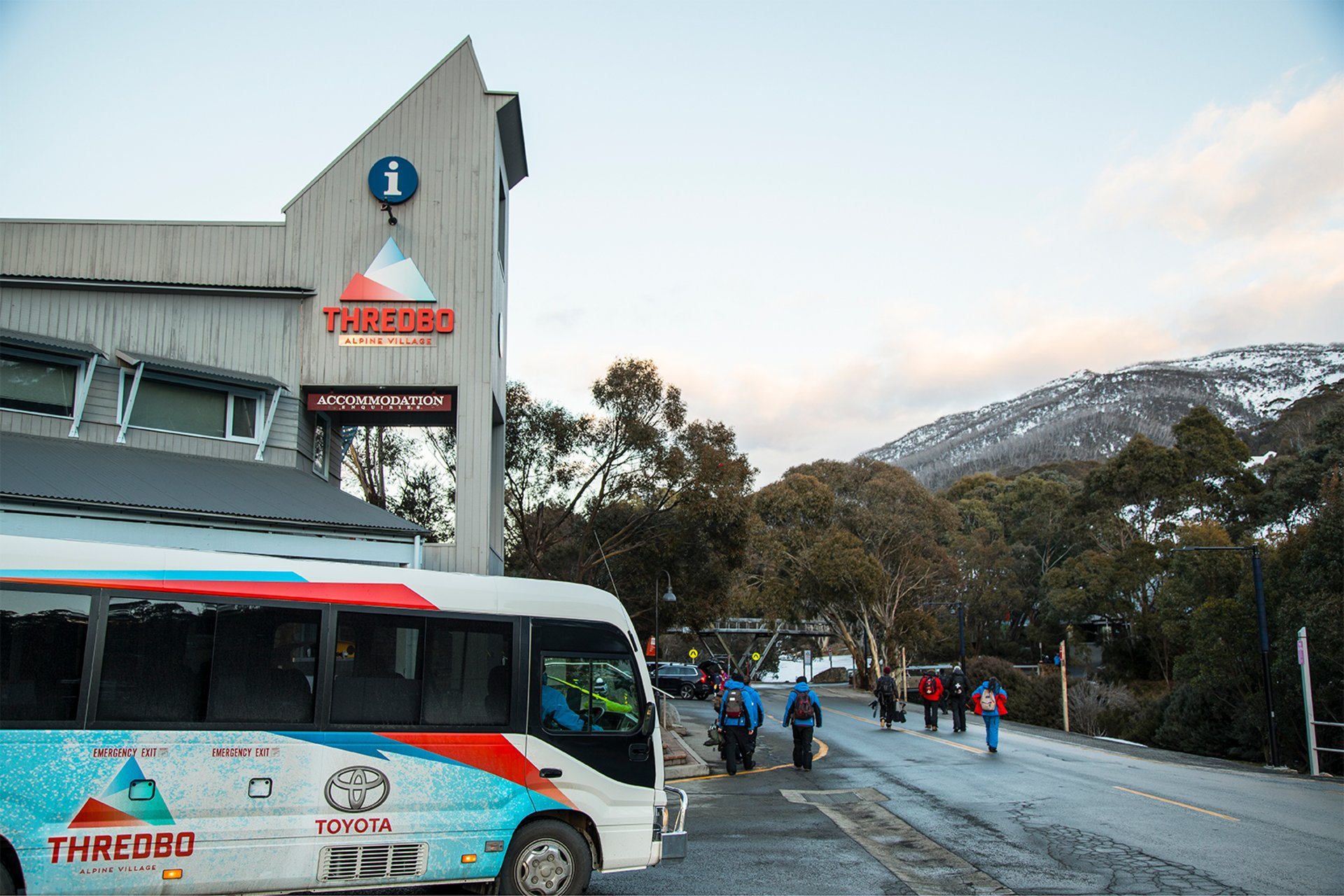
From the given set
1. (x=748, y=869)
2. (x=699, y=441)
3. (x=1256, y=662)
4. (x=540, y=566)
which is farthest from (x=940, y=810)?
(x=540, y=566)

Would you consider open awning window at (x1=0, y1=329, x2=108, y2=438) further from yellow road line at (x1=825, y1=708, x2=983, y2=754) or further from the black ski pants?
yellow road line at (x1=825, y1=708, x2=983, y2=754)

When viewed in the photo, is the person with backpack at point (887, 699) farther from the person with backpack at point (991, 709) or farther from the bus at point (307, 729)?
the bus at point (307, 729)

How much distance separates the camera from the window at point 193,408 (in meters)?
17.8

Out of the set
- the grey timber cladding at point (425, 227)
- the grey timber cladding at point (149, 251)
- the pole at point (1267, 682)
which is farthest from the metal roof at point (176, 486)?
the pole at point (1267, 682)

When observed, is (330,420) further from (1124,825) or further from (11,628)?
(1124,825)

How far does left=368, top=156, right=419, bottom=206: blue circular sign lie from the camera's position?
20.5 metres

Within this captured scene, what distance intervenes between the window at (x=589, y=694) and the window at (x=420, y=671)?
361 millimetres

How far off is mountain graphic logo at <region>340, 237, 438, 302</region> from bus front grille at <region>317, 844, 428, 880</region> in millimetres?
14585

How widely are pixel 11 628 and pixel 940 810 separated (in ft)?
34.0

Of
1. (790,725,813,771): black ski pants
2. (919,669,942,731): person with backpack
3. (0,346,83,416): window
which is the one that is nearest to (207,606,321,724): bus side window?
(790,725,813,771): black ski pants

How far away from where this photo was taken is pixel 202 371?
→ 18109 millimetres

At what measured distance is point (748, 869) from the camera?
9.09 m

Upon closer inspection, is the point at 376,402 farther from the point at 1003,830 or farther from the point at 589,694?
the point at 1003,830

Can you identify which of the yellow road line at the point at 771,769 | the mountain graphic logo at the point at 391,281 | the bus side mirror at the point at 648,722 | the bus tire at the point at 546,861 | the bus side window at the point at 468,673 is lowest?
the yellow road line at the point at 771,769
